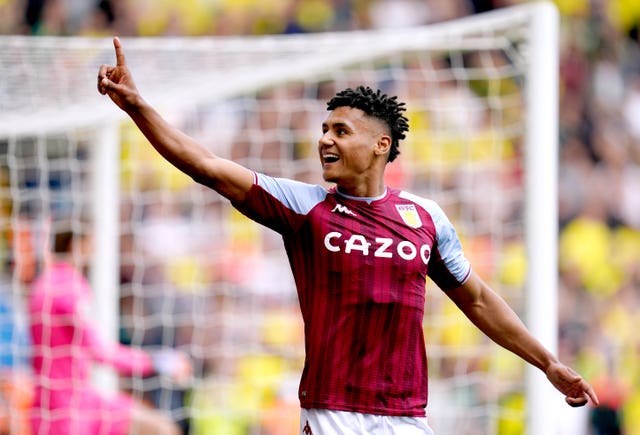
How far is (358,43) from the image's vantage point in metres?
6.94

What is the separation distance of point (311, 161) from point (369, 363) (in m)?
5.15

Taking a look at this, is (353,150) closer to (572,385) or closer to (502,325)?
(502,325)

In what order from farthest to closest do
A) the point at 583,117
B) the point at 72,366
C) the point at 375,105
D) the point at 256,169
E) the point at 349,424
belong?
the point at 583,117 < the point at 256,169 < the point at 72,366 < the point at 375,105 < the point at 349,424

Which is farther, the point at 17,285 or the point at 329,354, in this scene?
the point at 17,285

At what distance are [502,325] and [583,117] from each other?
6994 millimetres

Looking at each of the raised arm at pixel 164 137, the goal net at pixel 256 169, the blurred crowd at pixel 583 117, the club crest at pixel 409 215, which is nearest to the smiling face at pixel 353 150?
the club crest at pixel 409 215

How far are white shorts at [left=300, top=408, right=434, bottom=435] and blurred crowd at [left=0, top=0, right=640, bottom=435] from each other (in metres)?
5.42

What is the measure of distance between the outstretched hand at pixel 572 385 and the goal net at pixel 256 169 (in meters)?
1.87

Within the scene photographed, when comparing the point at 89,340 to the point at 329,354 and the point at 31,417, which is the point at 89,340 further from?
the point at 329,354

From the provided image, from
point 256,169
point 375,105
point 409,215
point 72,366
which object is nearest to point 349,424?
point 409,215

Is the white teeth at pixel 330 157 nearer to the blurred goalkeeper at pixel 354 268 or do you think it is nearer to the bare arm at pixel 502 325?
the blurred goalkeeper at pixel 354 268

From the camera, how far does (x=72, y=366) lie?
6898 mm

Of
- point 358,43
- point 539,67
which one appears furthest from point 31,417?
point 539,67

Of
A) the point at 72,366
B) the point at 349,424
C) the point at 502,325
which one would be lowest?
the point at 72,366
